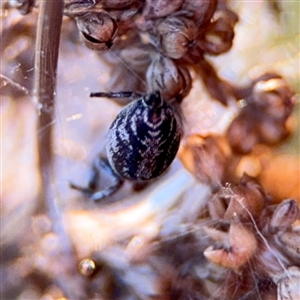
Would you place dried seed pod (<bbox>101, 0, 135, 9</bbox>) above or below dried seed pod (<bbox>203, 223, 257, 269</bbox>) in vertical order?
above

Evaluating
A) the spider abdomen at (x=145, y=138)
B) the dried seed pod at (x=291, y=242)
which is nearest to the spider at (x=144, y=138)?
the spider abdomen at (x=145, y=138)

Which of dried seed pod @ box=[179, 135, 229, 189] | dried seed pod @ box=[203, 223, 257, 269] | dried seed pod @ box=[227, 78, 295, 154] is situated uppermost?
dried seed pod @ box=[227, 78, 295, 154]

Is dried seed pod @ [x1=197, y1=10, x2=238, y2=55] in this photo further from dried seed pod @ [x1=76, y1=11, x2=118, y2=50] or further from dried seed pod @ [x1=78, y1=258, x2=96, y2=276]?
dried seed pod @ [x1=78, y1=258, x2=96, y2=276]

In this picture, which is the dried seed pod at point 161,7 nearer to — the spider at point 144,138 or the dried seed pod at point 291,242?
the spider at point 144,138

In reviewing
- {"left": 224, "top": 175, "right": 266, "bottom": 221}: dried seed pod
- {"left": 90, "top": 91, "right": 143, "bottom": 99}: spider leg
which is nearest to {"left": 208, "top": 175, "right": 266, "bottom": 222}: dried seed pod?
{"left": 224, "top": 175, "right": 266, "bottom": 221}: dried seed pod

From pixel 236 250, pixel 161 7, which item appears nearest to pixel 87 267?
pixel 236 250
